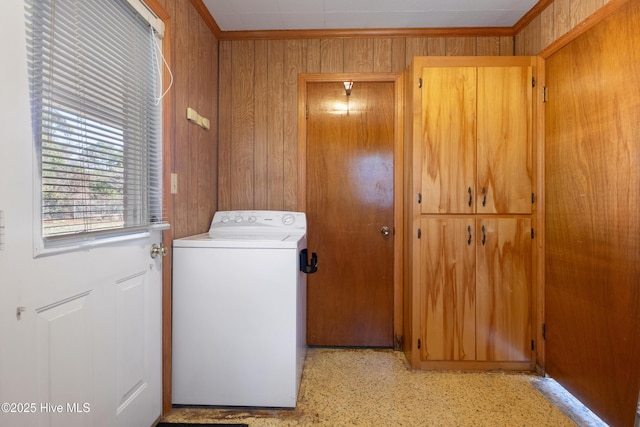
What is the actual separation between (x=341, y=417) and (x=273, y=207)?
4.72 feet

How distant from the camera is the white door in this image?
0.89 metres

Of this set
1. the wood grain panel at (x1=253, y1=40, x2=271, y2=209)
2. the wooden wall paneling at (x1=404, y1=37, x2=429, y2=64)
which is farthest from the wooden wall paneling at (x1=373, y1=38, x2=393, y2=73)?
the wood grain panel at (x1=253, y1=40, x2=271, y2=209)

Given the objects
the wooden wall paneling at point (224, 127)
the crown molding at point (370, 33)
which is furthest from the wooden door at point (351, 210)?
the wooden wall paneling at point (224, 127)

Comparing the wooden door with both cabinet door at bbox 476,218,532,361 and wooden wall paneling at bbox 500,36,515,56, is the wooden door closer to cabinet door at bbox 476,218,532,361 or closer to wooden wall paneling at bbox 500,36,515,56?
cabinet door at bbox 476,218,532,361

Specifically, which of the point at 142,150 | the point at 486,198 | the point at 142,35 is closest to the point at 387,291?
the point at 486,198

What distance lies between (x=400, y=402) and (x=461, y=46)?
2441mm

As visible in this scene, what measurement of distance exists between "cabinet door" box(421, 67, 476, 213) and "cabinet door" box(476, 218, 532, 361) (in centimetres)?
26

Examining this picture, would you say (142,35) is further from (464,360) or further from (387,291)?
(464,360)

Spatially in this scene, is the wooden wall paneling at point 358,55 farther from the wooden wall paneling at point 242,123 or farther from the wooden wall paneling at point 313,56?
the wooden wall paneling at point 242,123

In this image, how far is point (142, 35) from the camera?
4.88 ft

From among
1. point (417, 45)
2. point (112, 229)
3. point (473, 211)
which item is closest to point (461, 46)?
point (417, 45)

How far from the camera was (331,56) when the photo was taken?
2.49 metres

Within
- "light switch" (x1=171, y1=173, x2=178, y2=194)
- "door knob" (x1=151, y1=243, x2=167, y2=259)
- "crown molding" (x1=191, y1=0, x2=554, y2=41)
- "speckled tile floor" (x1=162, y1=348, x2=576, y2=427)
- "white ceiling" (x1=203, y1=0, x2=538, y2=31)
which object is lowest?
"speckled tile floor" (x1=162, y1=348, x2=576, y2=427)

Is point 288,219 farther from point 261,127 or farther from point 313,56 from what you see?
point 313,56
